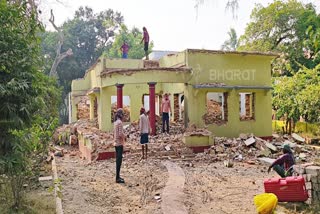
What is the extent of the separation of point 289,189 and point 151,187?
3.22m

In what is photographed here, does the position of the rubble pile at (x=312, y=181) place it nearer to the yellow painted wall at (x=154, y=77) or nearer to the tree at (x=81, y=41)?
the yellow painted wall at (x=154, y=77)

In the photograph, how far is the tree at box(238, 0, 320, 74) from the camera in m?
24.8

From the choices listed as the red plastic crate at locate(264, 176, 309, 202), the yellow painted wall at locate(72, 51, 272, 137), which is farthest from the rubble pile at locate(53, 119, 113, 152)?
the red plastic crate at locate(264, 176, 309, 202)

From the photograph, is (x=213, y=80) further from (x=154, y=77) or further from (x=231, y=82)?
(x=154, y=77)

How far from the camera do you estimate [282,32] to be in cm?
2572

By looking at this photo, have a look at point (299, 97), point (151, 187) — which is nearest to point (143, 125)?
point (151, 187)

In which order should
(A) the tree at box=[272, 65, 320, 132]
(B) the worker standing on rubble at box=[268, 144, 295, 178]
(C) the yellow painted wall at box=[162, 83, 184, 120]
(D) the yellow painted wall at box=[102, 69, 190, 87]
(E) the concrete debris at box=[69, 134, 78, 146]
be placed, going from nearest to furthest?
1. (B) the worker standing on rubble at box=[268, 144, 295, 178]
2. (D) the yellow painted wall at box=[102, 69, 190, 87]
3. (A) the tree at box=[272, 65, 320, 132]
4. (C) the yellow painted wall at box=[162, 83, 184, 120]
5. (E) the concrete debris at box=[69, 134, 78, 146]

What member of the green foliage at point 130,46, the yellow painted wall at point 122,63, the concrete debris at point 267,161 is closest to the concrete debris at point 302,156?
the concrete debris at point 267,161

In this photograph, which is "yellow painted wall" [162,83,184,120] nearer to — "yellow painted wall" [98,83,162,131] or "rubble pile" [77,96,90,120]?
"yellow painted wall" [98,83,162,131]

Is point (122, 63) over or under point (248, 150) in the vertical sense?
over

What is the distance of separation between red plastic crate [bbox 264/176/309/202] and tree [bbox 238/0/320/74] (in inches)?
769

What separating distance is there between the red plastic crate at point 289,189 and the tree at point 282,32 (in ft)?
64.1

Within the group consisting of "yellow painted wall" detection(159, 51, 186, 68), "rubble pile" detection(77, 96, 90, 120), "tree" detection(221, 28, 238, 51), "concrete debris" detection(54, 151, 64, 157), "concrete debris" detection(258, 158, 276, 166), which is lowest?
"concrete debris" detection(54, 151, 64, 157)

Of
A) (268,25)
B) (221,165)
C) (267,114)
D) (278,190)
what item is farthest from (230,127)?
(268,25)
